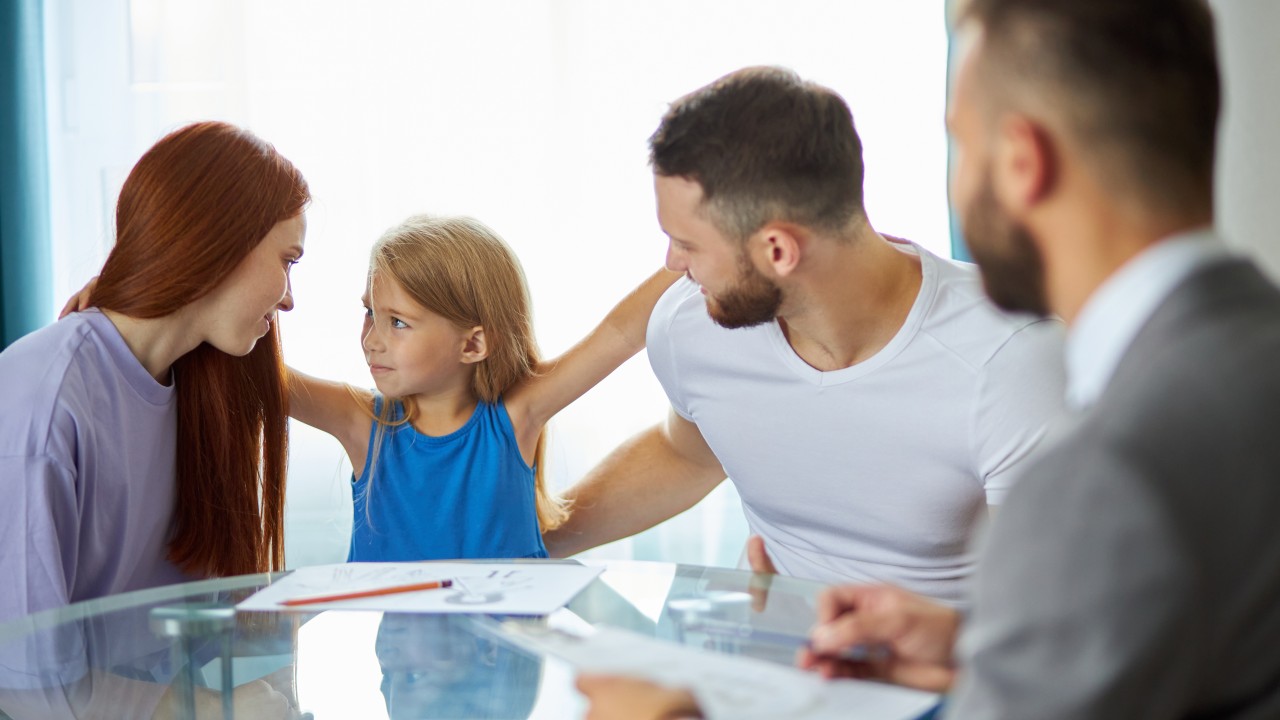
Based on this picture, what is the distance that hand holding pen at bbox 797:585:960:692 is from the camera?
Result: 2.84 ft

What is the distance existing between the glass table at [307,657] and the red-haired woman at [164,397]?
230mm

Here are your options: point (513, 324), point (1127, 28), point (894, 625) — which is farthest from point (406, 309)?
point (1127, 28)

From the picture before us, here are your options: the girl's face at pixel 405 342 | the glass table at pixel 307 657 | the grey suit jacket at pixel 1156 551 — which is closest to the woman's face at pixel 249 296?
the girl's face at pixel 405 342

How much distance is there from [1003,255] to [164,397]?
3.98ft

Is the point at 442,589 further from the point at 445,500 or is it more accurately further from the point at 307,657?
the point at 445,500

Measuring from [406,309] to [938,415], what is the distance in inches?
33.8

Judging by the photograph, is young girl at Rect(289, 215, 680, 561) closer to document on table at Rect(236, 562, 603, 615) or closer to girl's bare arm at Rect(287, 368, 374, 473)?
girl's bare arm at Rect(287, 368, 374, 473)

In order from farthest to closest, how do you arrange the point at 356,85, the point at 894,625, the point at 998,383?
the point at 356,85 → the point at 998,383 → the point at 894,625

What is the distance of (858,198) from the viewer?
1474mm

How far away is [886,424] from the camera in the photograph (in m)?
1.44

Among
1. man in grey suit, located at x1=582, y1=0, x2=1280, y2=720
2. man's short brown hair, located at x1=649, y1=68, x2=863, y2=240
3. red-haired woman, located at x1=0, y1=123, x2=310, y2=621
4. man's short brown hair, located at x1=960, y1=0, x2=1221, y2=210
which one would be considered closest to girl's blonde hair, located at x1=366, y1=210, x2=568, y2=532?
red-haired woman, located at x1=0, y1=123, x2=310, y2=621

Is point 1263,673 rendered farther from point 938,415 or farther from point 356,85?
point 356,85

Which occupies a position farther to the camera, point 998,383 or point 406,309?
point 406,309

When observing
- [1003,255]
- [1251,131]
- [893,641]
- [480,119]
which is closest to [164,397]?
[893,641]
